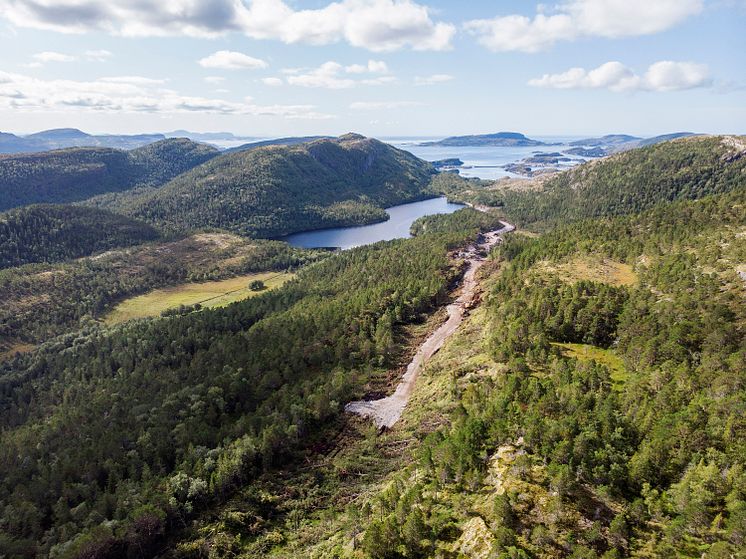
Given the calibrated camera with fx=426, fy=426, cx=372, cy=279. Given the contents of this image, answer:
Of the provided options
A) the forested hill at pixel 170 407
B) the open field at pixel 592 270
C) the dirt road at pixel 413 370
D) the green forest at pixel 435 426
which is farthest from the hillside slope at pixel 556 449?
the forested hill at pixel 170 407

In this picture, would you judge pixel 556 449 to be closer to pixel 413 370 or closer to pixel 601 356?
pixel 601 356

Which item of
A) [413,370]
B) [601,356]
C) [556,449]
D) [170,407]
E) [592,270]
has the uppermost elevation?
[592,270]

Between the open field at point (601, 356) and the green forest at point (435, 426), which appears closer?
the green forest at point (435, 426)

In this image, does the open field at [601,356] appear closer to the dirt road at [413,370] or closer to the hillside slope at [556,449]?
the hillside slope at [556,449]

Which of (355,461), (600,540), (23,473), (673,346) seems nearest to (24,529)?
(23,473)

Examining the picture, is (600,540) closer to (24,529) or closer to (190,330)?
(24,529)

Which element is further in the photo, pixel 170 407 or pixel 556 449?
pixel 170 407

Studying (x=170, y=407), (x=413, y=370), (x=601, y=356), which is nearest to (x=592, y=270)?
(x=601, y=356)

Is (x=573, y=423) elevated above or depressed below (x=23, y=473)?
above

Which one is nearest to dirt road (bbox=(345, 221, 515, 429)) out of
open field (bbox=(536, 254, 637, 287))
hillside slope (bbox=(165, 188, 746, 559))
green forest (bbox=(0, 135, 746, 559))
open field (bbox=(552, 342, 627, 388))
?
green forest (bbox=(0, 135, 746, 559))
